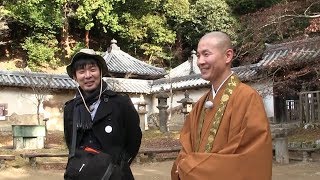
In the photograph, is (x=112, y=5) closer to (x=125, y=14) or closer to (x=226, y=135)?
(x=125, y=14)

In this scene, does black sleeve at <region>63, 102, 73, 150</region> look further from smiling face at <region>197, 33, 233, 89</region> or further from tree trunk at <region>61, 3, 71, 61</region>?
tree trunk at <region>61, 3, 71, 61</region>

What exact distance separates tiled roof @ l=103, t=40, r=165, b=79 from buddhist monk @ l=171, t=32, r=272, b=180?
18.5 metres

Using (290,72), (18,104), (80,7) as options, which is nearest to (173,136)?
(290,72)

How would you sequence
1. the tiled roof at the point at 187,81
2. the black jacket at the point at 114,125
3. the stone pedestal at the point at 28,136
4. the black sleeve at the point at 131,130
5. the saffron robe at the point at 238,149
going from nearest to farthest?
the saffron robe at the point at 238,149 → the black jacket at the point at 114,125 → the black sleeve at the point at 131,130 → the stone pedestal at the point at 28,136 → the tiled roof at the point at 187,81

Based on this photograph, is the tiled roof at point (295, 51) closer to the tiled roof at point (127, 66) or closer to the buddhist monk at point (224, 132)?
the tiled roof at point (127, 66)

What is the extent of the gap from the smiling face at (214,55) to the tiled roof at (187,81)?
14.9m

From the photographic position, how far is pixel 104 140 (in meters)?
2.53

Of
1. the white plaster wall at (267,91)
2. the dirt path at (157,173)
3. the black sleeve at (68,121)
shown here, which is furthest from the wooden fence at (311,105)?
the black sleeve at (68,121)

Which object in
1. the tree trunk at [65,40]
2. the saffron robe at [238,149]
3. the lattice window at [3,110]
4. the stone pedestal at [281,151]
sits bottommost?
the stone pedestal at [281,151]

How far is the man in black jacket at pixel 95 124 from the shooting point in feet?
8.21

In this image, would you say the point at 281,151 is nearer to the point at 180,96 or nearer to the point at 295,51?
the point at 295,51

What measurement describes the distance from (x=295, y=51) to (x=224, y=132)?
12.7 m

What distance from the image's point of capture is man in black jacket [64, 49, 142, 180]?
2504 mm

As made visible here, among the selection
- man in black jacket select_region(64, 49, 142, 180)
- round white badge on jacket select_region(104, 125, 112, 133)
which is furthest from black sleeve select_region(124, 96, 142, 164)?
round white badge on jacket select_region(104, 125, 112, 133)
